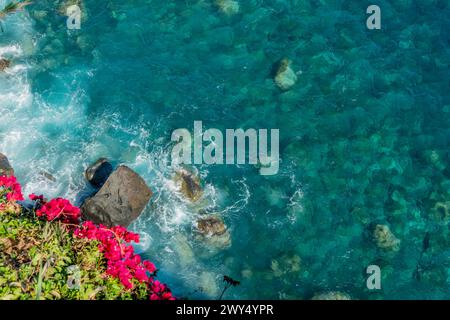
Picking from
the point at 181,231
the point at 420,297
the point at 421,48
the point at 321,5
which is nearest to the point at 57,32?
the point at 181,231

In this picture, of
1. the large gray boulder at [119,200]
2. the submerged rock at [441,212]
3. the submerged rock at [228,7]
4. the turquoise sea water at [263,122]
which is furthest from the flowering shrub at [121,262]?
the submerged rock at [228,7]

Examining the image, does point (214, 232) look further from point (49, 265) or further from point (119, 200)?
point (49, 265)

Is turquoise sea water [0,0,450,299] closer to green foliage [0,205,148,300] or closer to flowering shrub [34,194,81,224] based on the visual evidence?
flowering shrub [34,194,81,224]

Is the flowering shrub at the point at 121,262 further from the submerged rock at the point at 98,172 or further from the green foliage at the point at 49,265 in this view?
the submerged rock at the point at 98,172

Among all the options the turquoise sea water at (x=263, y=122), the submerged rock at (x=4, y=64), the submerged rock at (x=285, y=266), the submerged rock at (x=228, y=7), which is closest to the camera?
the submerged rock at (x=285, y=266)

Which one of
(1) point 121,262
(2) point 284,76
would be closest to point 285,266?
(1) point 121,262

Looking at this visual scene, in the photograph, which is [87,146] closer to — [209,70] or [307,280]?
[209,70]
